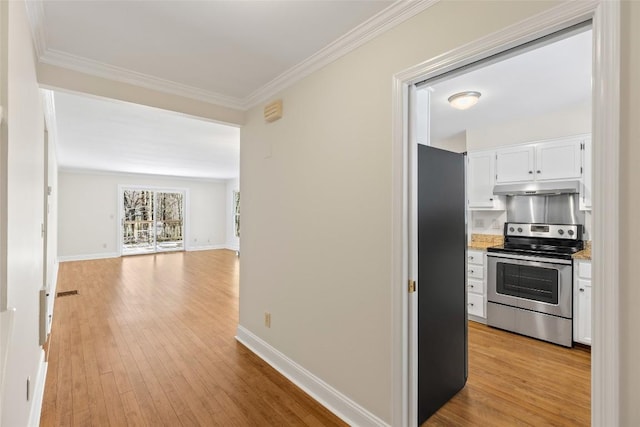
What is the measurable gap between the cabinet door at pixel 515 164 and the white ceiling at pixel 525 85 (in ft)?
1.41

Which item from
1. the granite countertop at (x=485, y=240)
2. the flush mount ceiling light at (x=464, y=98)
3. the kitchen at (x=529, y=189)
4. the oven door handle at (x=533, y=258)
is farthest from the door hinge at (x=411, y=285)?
the granite countertop at (x=485, y=240)

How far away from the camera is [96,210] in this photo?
9.02 meters

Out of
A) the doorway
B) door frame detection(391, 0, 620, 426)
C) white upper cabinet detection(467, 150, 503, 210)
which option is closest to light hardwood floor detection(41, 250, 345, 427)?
door frame detection(391, 0, 620, 426)

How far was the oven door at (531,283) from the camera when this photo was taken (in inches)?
126

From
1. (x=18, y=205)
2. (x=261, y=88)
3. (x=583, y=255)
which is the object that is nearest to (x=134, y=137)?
(x=261, y=88)

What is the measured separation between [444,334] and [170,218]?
33.8ft

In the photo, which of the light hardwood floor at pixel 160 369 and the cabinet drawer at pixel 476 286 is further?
the cabinet drawer at pixel 476 286

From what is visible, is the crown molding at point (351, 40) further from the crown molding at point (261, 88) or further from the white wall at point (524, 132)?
the white wall at point (524, 132)

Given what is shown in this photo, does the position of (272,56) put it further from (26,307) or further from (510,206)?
(510,206)

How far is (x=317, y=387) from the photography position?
229 centimetres

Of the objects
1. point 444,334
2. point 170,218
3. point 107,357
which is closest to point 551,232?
point 444,334

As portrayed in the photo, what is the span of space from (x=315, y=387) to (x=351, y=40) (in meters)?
2.49

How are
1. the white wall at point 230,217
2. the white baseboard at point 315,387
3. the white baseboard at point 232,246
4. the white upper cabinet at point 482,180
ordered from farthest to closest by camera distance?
the white wall at point 230,217, the white baseboard at point 232,246, the white upper cabinet at point 482,180, the white baseboard at point 315,387

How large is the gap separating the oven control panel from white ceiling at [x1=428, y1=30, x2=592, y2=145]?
4.53 ft
